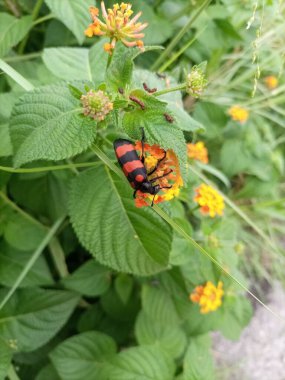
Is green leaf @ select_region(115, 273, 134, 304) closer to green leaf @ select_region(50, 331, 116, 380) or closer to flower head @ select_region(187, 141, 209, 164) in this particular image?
green leaf @ select_region(50, 331, 116, 380)

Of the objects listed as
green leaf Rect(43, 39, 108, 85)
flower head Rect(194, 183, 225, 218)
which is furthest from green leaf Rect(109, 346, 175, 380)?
green leaf Rect(43, 39, 108, 85)

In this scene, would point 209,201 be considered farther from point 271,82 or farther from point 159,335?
point 271,82

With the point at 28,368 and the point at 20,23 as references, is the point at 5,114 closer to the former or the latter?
the point at 20,23

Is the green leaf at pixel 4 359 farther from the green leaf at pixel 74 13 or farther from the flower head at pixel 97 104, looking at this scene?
the green leaf at pixel 74 13

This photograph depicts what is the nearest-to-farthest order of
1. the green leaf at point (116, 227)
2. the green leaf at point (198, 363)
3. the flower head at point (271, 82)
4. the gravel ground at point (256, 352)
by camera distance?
the green leaf at point (116, 227) < the green leaf at point (198, 363) < the gravel ground at point (256, 352) < the flower head at point (271, 82)

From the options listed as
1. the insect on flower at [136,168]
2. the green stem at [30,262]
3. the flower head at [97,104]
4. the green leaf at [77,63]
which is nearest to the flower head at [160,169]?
the insect on flower at [136,168]

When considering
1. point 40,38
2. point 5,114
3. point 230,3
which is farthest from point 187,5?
point 5,114

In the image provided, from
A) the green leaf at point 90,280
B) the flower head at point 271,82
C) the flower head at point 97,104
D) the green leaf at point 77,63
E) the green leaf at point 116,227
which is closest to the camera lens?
the flower head at point 97,104
